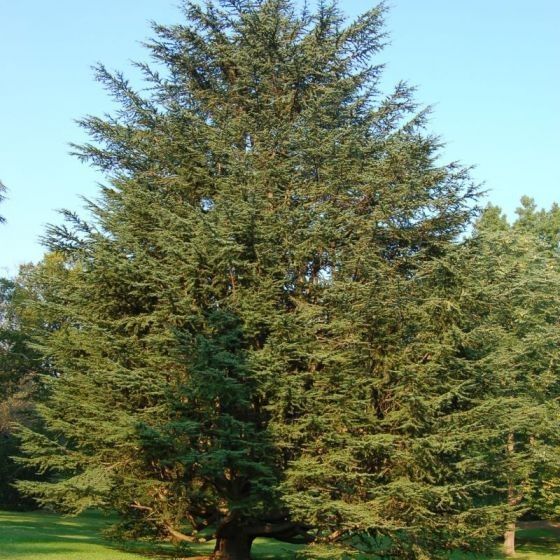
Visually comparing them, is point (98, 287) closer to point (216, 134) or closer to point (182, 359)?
point (182, 359)

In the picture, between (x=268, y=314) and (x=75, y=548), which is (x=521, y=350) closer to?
(x=268, y=314)

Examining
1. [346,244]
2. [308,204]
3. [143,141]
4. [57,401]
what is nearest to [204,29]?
[143,141]

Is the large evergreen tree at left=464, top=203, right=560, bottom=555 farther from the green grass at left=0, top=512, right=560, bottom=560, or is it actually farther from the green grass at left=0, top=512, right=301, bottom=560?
the green grass at left=0, top=512, right=301, bottom=560

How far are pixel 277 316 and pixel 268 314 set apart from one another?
48 centimetres

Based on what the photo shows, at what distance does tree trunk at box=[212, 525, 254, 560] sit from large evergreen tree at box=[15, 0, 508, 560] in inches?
1.7

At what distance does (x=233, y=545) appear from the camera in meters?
15.2

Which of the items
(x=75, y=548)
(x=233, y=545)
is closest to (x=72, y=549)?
(x=75, y=548)

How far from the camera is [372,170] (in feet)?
48.7

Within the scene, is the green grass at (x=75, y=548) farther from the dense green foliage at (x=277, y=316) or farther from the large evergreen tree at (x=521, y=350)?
the large evergreen tree at (x=521, y=350)

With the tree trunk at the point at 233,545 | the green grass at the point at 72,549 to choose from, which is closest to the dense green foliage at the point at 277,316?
the tree trunk at the point at 233,545

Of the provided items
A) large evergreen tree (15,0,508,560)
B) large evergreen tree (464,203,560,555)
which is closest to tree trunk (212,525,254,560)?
large evergreen tree (15,0,508,560)

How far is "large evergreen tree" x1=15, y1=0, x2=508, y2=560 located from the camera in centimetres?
1289

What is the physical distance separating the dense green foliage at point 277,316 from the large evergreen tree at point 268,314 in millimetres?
57

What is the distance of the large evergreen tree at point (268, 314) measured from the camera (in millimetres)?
12891
